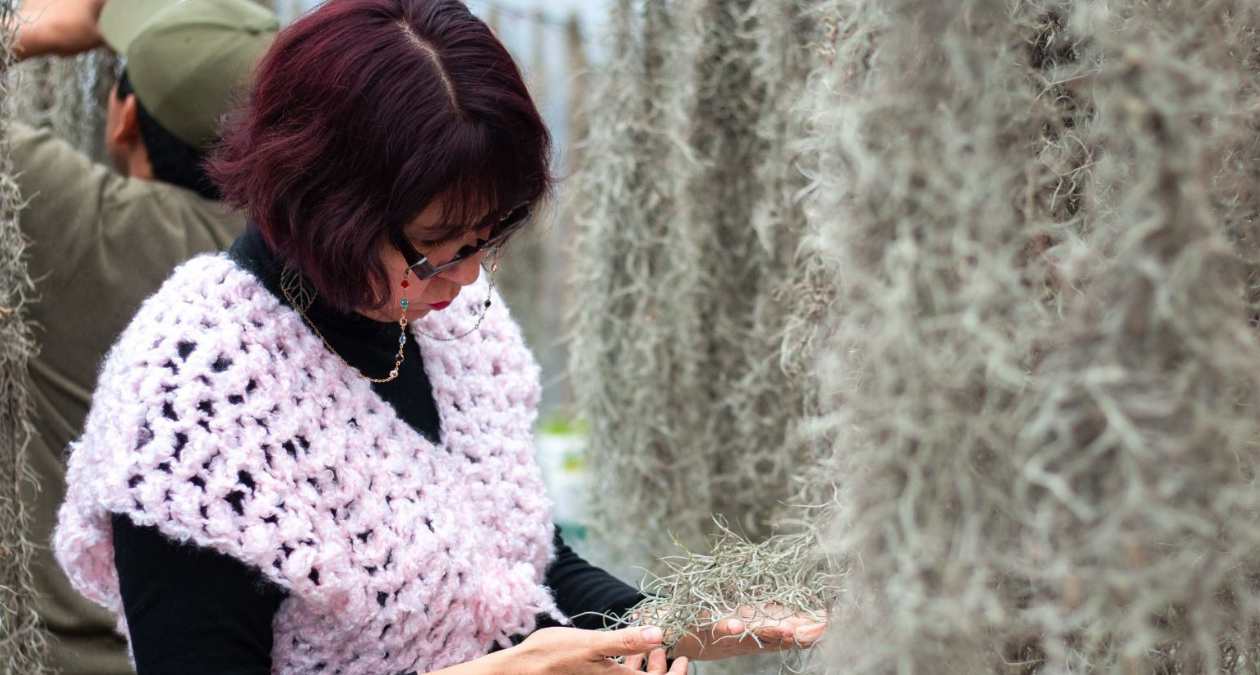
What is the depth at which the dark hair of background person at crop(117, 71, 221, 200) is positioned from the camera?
1.30 m

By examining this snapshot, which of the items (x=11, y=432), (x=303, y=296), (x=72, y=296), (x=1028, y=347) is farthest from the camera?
(x=72, y=296)

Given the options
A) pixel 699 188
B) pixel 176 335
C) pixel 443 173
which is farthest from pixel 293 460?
pixel 699 188

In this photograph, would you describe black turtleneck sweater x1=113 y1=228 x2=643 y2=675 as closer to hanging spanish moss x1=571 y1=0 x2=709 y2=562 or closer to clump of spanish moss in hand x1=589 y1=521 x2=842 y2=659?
clump of spanish moss in hand x1=589 y1=521 x2=842 y2=659

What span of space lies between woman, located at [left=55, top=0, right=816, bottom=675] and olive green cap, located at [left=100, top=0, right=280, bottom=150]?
1.31 ft

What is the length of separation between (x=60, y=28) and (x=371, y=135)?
0.66 m

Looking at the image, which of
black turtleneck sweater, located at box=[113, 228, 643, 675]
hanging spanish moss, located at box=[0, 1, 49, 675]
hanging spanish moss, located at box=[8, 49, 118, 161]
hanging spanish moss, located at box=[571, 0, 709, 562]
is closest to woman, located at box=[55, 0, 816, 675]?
black turtleneck sweater, located at box=[113, 228, 643, 675]

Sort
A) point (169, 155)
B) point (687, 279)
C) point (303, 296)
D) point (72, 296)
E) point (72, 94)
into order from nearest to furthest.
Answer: point (303, 296), point (72, 296), point (169, 155), point (687, 279), point (72, 94)

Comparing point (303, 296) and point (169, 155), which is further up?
point (303, 296)

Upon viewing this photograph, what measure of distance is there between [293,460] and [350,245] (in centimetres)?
16

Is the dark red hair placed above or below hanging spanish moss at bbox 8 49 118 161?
above

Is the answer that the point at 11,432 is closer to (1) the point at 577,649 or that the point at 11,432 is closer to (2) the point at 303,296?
(2) the point at 303,296

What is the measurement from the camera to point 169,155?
1.31 metres

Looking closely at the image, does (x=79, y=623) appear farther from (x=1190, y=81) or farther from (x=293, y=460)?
(x=1190, y=81)

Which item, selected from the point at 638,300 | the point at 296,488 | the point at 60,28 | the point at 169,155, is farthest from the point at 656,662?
the point at 60,28
